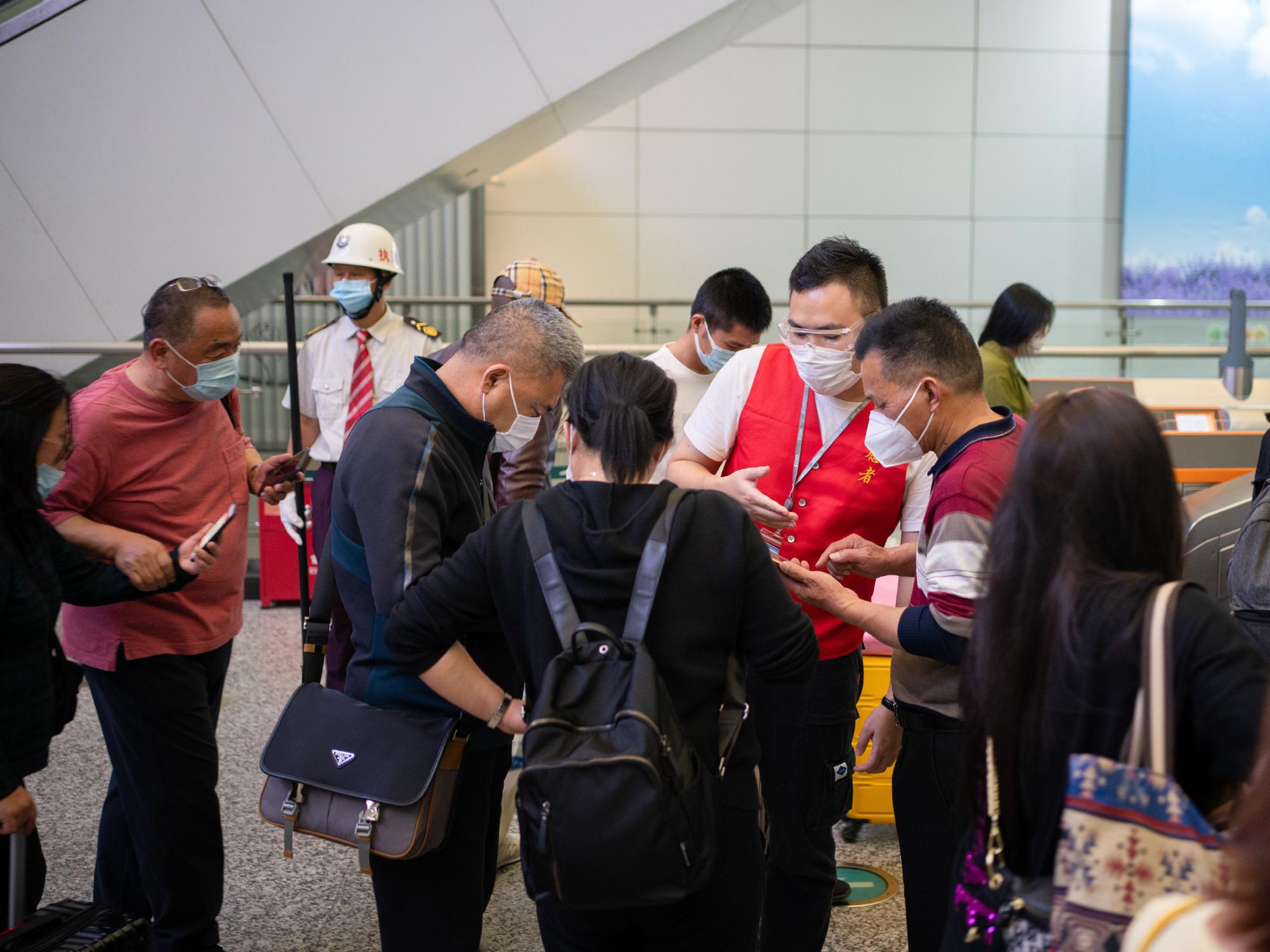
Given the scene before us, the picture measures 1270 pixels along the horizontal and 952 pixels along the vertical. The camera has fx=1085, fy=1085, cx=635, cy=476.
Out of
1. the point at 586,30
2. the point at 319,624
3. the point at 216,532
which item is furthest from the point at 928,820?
the point at 586,30

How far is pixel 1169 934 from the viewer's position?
0.85m

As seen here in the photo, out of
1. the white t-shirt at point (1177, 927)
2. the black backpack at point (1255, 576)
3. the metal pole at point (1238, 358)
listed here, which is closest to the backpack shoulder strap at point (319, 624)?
the white t-shirt at point (1177, 927)

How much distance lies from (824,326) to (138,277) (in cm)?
577

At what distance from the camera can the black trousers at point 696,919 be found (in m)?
1.62

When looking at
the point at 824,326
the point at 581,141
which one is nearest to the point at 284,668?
the point at 824,326

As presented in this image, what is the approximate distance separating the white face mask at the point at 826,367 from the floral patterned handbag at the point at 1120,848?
135 centimetres

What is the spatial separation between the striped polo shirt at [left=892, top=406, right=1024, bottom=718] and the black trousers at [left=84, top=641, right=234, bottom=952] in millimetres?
1598

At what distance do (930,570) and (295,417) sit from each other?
3.12 m

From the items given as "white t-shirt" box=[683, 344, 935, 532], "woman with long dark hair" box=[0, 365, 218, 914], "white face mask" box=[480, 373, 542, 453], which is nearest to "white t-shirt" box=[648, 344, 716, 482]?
"white t-shirt" box=[683, 344, 935, 532]

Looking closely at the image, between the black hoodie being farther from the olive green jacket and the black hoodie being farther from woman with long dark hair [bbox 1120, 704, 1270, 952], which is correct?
the olive green jacket

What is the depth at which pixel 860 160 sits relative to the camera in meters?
10.7

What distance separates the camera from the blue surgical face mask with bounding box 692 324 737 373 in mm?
3434

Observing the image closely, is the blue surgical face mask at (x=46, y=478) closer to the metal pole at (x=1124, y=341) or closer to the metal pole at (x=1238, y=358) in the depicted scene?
the metal pole at (x=1238, y=358)

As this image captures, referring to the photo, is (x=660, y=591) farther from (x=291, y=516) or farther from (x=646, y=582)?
(x=291, y=516)
